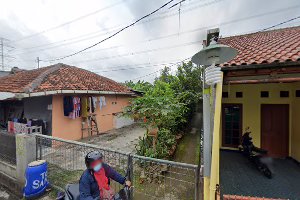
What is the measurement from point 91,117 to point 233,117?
8410 millimetres

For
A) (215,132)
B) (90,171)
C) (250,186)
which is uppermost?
(215,132)

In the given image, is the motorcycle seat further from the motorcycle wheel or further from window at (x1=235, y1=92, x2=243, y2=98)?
window at (x1=235, y1=92, x2=243, y2=98)

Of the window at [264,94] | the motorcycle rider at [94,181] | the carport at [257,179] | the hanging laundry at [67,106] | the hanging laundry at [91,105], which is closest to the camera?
the motorcycle rider at [94,181]

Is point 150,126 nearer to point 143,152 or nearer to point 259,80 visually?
point 143,152

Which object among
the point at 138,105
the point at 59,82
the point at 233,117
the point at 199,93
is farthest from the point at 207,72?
the point at 199,93

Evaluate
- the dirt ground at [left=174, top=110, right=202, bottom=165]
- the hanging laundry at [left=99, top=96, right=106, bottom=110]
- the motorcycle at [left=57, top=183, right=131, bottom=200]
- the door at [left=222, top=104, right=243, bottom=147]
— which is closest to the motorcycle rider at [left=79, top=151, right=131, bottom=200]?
the motorcycle at [left=57, top=183, right=131, bottom=200]

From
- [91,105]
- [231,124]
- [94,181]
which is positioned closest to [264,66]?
[94,181]

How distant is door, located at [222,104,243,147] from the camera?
8.16m

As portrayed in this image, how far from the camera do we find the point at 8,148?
603 cm

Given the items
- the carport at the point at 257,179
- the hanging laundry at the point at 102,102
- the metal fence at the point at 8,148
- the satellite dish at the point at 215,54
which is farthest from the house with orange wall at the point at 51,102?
the satellite dish at the point at 215,54

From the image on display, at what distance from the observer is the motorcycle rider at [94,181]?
2779 millimetres

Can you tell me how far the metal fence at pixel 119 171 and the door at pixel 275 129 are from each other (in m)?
4.79

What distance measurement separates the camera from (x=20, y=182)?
5398mm

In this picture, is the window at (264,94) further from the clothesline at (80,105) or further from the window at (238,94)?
the clothesline at (80,105)
